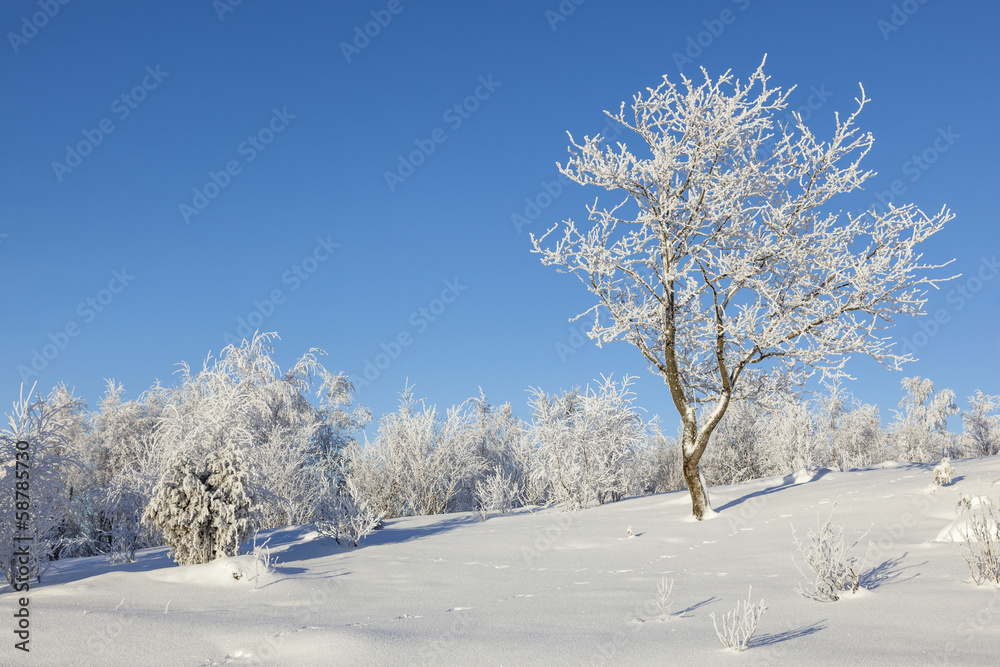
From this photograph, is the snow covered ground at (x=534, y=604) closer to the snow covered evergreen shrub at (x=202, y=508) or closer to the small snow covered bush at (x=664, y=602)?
the small snow covered bush at (x=664, y=602)

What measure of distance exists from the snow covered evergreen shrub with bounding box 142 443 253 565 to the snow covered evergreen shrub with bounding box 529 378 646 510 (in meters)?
8.92

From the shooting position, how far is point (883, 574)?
5.28 m

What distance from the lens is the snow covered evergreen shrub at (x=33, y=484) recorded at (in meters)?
5.83

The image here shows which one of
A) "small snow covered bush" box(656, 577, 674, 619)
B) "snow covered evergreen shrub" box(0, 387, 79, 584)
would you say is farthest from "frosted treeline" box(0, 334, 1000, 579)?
"small snow covered bush" box(656, 577, 674, 619)

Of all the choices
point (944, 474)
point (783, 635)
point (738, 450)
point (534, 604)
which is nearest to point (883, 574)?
point (783, 635)

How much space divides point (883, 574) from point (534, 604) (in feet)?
9.56

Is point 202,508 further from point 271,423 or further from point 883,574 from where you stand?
point 271,423

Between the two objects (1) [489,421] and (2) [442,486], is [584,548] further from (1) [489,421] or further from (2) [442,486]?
(1) [489,421]

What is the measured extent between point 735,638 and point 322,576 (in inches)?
167

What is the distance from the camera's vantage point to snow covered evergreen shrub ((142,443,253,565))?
23.4 ft

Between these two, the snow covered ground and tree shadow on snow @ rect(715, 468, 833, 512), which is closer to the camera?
the snow covered ground

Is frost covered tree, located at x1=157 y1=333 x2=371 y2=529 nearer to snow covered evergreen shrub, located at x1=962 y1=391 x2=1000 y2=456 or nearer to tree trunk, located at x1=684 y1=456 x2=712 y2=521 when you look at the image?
tree trunk, located at x1=684 y1=456 x2=712 y2=521

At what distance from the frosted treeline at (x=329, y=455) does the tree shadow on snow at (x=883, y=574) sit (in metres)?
6.11

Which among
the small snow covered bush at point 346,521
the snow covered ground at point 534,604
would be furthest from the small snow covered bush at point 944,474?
the small snow covered bush at point 346,521
